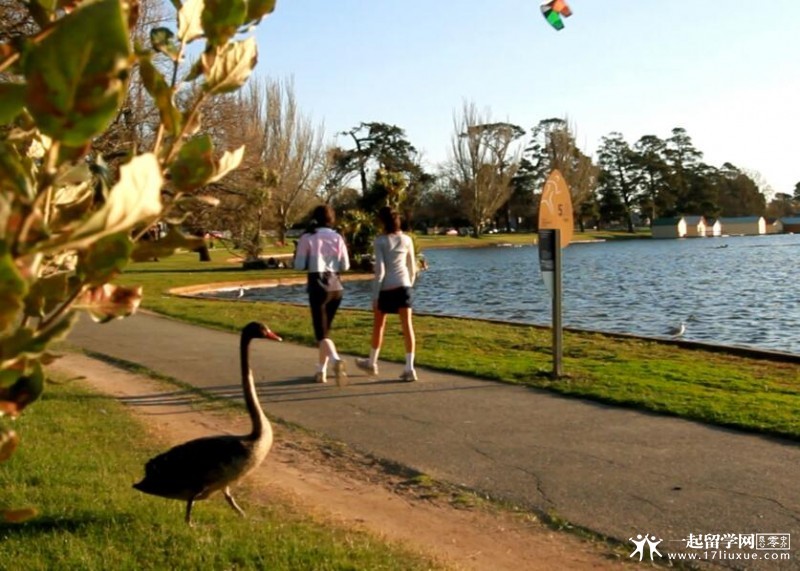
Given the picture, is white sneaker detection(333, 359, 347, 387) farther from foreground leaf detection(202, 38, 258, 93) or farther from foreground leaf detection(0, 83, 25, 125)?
foreground leaf detection(0, 83, 25, 125)

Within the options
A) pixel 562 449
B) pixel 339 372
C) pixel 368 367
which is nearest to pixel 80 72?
pixel 562 449

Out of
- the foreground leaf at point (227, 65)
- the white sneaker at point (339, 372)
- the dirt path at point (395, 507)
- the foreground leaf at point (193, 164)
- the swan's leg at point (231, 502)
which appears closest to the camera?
the foreground leaf at point (193, 164)

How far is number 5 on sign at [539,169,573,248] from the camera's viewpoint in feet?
31.7

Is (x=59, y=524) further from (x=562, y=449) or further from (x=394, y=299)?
→ (x=394, y=299)

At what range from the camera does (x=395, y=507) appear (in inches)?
221

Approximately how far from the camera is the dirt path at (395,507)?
4746 mm

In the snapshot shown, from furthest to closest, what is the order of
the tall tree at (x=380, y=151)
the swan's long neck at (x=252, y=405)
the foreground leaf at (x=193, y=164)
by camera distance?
the tall tree at (x=380, y=151) → the swan's long neck at (x=252, y=405) → the foreground leaf at (x=193, y=164)

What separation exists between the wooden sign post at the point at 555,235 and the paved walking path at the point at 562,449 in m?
0.90

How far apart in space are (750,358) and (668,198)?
103m

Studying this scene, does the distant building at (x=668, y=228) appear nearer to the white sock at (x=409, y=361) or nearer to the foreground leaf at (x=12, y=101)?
the white sock at (x=409, y=361)

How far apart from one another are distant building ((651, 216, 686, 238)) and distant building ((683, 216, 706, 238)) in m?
1.90

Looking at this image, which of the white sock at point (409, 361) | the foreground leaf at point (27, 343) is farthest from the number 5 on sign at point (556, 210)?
the foreground leaf at point (27, 343)

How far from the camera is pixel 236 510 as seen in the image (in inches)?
206

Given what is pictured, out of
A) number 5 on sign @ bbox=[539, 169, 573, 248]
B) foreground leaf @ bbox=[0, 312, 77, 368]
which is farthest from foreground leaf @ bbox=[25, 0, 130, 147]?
number 5 on sign @ bbox=[539, 169, 573, 248]
